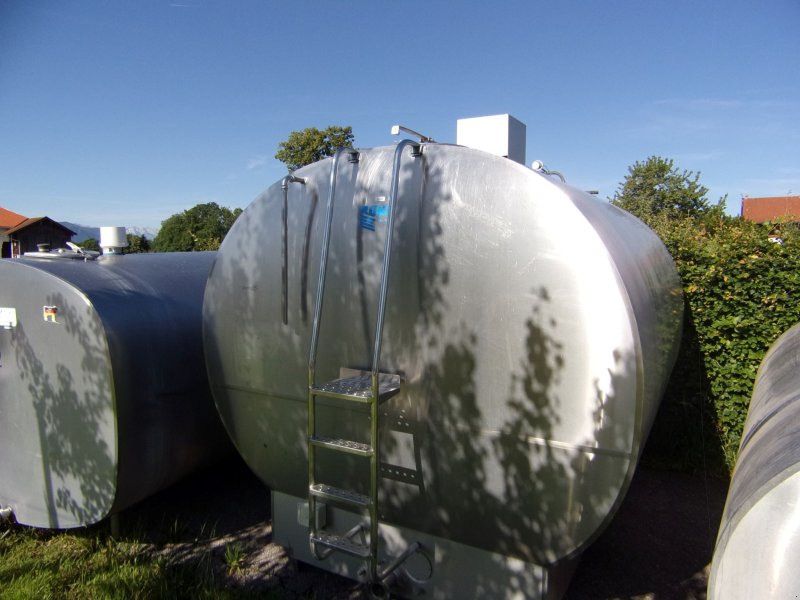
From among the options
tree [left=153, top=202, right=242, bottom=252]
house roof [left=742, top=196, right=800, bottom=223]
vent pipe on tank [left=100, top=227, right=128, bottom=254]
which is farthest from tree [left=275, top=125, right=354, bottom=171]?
house roof [left=742, top=196, right=800, bottom=223]

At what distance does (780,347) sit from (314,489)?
11.4ft

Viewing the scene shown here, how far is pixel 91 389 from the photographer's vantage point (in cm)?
375

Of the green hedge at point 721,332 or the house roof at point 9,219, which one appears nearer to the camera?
the green hedge at point 721,332

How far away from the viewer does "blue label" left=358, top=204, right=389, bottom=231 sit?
2939 mm

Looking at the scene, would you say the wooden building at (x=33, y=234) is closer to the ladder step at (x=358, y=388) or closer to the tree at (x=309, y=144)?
the tree at (x=309, y=144)

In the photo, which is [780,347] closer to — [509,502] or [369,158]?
[509,502]

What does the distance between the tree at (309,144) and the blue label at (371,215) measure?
24227 millimetres

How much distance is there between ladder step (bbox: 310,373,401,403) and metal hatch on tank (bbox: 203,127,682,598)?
0.04 ft

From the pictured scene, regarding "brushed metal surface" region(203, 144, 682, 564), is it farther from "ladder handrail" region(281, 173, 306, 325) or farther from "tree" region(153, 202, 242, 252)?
"tree" region(153, 202, 242, 252)

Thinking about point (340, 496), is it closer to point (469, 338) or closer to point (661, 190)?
point (469, 338)

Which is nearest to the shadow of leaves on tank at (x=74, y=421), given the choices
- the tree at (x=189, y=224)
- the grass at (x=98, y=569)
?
the grass at (x=98, y=569)

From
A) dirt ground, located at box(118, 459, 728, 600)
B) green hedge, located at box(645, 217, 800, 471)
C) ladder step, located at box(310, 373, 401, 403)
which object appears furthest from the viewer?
green hedge, located at box(645, 217, 800, 471)

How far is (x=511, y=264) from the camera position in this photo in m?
2.63

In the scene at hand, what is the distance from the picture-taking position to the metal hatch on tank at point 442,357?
250 cm
